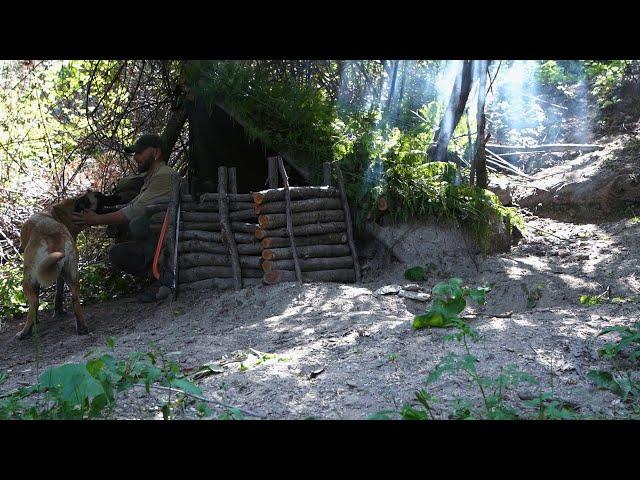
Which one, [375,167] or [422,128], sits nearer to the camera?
[375,167]

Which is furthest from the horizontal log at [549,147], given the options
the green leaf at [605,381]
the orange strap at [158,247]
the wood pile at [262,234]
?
the green leaf at [605,381]

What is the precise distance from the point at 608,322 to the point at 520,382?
1636mm

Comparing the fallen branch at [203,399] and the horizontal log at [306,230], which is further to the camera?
the horizontal log at [306,230]

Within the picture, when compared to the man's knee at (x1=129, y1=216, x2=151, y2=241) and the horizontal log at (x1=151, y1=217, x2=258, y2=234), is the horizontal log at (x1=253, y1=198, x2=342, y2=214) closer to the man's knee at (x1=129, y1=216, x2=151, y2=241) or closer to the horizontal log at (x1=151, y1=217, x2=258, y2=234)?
the horizontal log at (x1=151, y1=217, x2=258, y2=234)

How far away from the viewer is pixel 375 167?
959cm

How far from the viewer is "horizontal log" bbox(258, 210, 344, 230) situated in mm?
9047

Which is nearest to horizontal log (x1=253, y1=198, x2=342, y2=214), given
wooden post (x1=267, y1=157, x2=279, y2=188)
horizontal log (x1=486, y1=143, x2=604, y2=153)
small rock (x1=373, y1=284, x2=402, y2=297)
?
wooden post (x1=267, y1=157, x2=279, y2=188)

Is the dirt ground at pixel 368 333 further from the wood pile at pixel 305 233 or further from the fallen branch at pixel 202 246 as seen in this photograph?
the fallen branch at pixel 202 246

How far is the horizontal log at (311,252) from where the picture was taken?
8.95m

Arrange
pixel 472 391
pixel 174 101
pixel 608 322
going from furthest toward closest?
pixel 174 101
pixel 608 322
pixel 472 391

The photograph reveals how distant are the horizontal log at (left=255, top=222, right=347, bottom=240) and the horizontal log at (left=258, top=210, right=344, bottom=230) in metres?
0.05

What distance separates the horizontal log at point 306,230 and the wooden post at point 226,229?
1.18ft
